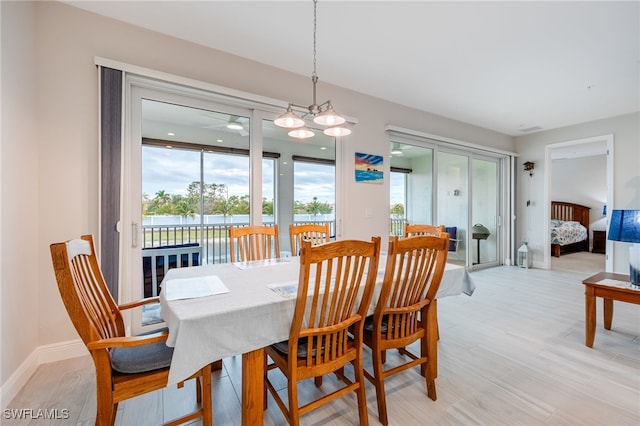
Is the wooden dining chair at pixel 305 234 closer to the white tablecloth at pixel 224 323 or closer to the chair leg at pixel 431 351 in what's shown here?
the white tablecloth at pixel 224 323

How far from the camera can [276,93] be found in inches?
121

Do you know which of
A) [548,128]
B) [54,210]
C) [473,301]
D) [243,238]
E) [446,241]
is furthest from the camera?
[548,128]

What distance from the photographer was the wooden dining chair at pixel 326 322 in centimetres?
124

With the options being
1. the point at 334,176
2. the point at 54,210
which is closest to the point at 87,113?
the point at 54,210

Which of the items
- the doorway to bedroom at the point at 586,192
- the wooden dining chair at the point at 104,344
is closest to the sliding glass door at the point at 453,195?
the doorway to bedroom at the point at 586,192

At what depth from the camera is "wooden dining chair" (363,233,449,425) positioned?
1496 millimetres

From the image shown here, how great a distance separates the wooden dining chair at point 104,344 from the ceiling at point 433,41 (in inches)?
78.8

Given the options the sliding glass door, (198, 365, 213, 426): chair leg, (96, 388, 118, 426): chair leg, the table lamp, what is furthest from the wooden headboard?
(96, 388, 118, 426): chair leg

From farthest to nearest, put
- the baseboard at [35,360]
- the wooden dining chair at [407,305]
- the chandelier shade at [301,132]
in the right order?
the chandelier shade at [301,132] → the baseboard at [35,360] → the wooden dining chair at [407,305]

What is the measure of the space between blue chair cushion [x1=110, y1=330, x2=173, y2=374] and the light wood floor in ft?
1.85

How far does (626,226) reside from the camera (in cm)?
315

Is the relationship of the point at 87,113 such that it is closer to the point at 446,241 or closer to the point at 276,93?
the point at 276,93

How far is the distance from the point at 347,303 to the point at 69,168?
236 centimetres

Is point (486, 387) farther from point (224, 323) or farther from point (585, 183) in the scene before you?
point (585, 183)
